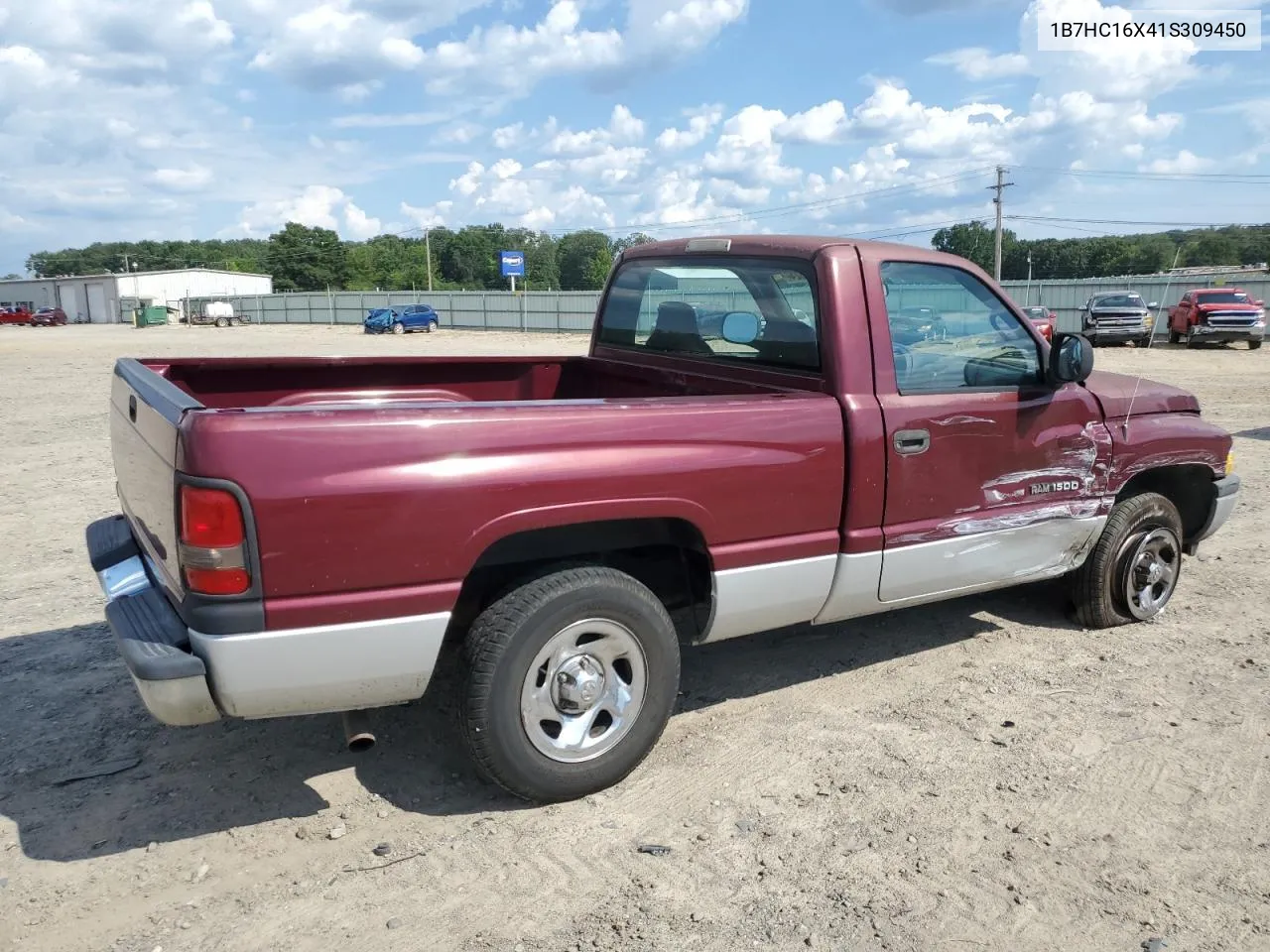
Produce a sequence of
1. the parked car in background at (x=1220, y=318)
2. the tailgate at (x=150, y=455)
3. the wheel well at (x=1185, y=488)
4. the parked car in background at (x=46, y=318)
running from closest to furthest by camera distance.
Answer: the tailgate at (x=150, y=455) < the wheel well at (x=1185, y=488) < the parked car in background at (x=1220, y=318) < the parked car in background at (x=46, y=318)

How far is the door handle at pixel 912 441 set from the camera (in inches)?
151

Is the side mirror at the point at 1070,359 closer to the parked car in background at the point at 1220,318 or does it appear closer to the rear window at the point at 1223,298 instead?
the parked car in background at the point at 1220,318

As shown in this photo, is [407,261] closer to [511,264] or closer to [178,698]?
[511,264]

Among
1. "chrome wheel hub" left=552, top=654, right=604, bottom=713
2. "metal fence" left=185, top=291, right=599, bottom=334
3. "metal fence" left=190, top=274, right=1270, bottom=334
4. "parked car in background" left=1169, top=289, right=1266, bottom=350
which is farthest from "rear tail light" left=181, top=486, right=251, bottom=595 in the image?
"metal fence" left=185, top=291, right=599, bottom=334

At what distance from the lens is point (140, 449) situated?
3328 millimetres

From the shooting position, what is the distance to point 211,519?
8.93 feet

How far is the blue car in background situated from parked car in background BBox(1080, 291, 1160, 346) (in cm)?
3187

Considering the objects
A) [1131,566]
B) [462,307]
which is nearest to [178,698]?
[1131,566]

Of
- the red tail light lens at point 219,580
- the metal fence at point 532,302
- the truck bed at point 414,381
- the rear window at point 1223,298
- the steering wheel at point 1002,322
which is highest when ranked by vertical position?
the metal fence at point 532,302

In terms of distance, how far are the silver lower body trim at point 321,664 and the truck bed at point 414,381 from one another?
1671mm

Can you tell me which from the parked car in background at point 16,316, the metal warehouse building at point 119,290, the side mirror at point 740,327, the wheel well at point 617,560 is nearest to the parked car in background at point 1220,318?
the side mirror at point 740,327

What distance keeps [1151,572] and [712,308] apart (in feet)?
8.74

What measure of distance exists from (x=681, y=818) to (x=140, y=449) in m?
2.19

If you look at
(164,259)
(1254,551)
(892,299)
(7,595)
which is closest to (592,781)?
(892,299)
